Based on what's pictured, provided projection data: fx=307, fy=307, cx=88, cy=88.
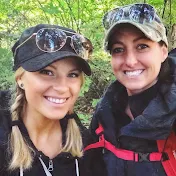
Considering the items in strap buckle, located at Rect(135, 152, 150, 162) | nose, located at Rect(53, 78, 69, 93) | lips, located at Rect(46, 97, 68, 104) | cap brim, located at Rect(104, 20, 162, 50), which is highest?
cap brim, located at Rect(104, 20, 162, 50)

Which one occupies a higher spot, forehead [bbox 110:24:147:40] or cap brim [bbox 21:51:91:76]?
forehead [bbox 110:24:147:40]

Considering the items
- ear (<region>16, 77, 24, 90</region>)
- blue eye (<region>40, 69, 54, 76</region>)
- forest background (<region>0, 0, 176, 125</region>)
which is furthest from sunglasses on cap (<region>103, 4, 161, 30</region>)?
forest background (<region>0, 0, 176, 125</region>)

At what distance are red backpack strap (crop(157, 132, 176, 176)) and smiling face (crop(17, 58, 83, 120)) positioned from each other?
745 millimetres

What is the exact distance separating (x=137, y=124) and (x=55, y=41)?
82 centimetres

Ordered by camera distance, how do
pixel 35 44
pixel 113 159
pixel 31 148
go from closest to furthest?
1. pixel 35 44
2. pixel 31 148
3. pixel 113 159

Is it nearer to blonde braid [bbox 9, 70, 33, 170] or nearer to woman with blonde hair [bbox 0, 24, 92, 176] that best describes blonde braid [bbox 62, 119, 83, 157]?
woman with blonde hair [bbox 0, 24, 92, 176]

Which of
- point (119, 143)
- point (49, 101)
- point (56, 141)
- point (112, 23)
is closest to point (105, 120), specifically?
point (119, 143)

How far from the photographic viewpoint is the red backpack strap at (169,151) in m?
2.14

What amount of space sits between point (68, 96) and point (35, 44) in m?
0.43

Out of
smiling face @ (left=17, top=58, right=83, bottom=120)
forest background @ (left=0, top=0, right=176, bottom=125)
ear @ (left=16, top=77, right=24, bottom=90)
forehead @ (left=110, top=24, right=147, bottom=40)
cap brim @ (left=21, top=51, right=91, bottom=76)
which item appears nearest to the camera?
cap brim @ (left=21, top=51, right=91, bottom=76)

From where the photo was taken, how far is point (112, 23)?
2.38 meters

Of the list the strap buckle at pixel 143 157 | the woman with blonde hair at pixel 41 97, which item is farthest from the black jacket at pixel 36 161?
the strap buckle at pixel 143 157

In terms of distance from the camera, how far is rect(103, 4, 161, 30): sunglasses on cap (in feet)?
7.62

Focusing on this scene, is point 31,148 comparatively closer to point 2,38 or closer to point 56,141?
point 56,141
